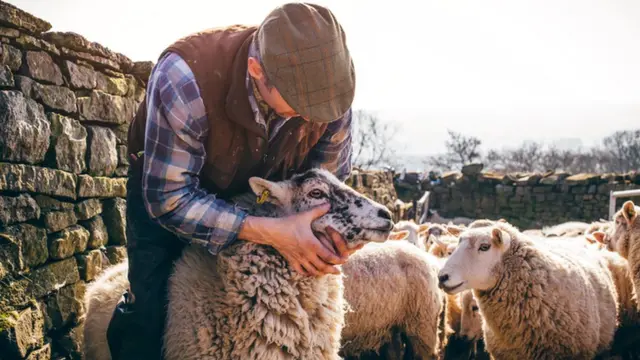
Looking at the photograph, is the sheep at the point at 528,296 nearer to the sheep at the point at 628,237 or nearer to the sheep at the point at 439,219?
the sheep at the point at 628,237

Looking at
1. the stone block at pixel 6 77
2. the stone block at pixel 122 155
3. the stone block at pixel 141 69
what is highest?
the stone block at pixel 141 69

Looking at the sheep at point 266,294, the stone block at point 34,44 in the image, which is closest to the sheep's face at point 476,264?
the sheep at point 266,294

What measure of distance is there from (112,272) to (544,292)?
3510 millimetres

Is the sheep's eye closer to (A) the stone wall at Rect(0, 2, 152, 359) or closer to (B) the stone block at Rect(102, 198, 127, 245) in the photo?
(A) the stone wall at Rect(0, 2, 152, 359)

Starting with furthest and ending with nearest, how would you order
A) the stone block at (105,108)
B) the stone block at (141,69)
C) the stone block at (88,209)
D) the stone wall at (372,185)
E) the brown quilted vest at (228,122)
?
1. the stone wall at (372,185)
2. the stone block at (141,69)
3. the stone block at (105,108)
4. the stone block at (88,209)
5. the brown quilted vest at (228,122)

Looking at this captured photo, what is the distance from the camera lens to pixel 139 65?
15.3 ft

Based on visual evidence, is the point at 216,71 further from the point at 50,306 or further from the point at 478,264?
the point at 478,264

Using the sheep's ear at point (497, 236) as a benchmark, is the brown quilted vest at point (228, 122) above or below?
above

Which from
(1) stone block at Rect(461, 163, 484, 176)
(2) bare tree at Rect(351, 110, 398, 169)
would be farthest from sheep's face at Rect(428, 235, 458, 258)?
(2) bare tree at Rect(351, 110, 398, 169)

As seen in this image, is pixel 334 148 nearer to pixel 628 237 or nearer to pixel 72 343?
pixel 72 343

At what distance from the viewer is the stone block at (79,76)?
363 cm

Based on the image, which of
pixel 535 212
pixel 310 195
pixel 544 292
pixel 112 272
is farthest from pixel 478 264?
pixel 535 212

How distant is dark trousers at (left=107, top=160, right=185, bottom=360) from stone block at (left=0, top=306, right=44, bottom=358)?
861mm

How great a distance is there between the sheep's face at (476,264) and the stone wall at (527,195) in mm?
12881
